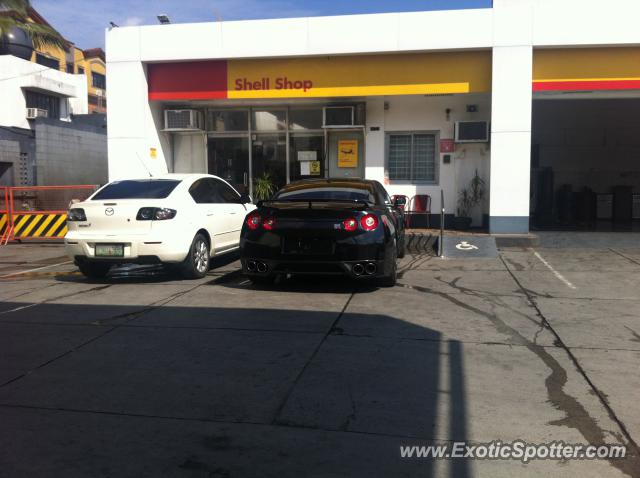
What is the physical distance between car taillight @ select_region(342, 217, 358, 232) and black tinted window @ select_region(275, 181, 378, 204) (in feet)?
2.19

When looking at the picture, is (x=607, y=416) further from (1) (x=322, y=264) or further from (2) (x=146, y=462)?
(1) (x=322, y=264)

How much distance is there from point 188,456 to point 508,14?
12253 mm

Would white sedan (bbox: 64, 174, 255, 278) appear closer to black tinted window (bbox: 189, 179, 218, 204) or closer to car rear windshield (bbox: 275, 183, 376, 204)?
black tinted window (bbox: 189, 179, 218, 204)

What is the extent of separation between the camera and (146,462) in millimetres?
3188

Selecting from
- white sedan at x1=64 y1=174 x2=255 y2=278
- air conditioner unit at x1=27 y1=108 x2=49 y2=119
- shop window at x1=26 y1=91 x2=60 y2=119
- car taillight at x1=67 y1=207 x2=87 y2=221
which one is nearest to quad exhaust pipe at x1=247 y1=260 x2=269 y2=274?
white sedan at x1=64 y1=174 x2=255 y2=278

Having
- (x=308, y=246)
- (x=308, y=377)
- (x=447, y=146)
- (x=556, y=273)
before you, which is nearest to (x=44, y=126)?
(x=447, y=146)

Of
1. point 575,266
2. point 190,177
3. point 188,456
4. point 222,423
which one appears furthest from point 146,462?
point 575,266

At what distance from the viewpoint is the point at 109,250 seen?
8062mm

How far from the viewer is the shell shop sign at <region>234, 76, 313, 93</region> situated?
1404cm

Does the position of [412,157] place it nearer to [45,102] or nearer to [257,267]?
[257,267]

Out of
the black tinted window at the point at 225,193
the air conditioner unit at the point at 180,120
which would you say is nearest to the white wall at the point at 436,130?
the air conditioner unit at the point at 180,120

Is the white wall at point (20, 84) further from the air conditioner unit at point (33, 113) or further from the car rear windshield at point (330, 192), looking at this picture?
the car rear windshield at point (330, 192)

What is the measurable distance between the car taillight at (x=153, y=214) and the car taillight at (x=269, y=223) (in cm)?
158

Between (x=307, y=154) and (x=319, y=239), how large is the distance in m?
8.73
